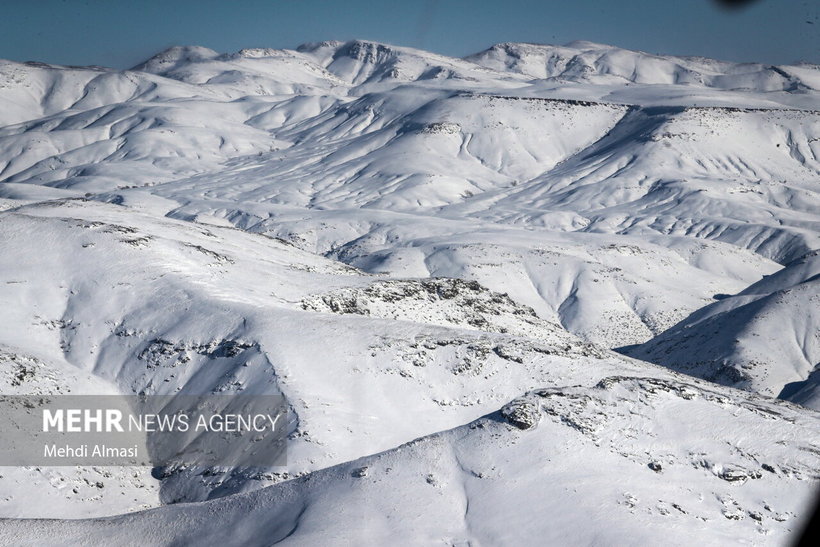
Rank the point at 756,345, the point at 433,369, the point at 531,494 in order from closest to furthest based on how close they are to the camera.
A: the point at 531,494
the point at 433,369
the point at 756,345

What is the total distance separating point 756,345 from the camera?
70.7 meters

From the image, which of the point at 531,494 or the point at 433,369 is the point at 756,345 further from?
the point at 531,494

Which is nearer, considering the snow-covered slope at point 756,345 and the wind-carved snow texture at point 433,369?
the wind-carved snow texture at point 433,369

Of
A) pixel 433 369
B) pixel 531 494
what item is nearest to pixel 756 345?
pixel 433 369

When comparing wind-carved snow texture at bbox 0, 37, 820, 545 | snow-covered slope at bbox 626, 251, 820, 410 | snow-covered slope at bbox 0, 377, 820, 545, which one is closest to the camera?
snow-covered slope at bbox 0, 377, 820, 545

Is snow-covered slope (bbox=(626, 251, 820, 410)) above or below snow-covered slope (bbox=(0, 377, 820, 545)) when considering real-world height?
below

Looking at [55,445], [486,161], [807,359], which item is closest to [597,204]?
[486,161]

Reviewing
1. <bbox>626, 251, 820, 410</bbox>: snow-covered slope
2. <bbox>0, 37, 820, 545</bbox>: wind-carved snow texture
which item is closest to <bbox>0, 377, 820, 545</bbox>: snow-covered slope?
<bbox>0, 37, 820, 545</bbox>: wind-carved snow texture

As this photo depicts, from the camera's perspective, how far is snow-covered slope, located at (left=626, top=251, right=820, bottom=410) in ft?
220

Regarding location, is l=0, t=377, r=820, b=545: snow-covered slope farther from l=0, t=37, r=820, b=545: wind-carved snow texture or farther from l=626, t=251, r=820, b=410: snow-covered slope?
l=626, t=251, r=820, b=410: snow-covered slope

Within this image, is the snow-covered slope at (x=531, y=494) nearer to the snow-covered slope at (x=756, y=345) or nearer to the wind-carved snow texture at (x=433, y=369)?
the wind-carved snow texture at (x=433, y=369)

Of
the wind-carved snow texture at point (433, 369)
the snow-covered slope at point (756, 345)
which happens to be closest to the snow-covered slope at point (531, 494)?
the wind-carved snow texture at point (433, 369)

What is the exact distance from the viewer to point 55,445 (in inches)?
1435

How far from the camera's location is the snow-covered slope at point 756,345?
67.2m
